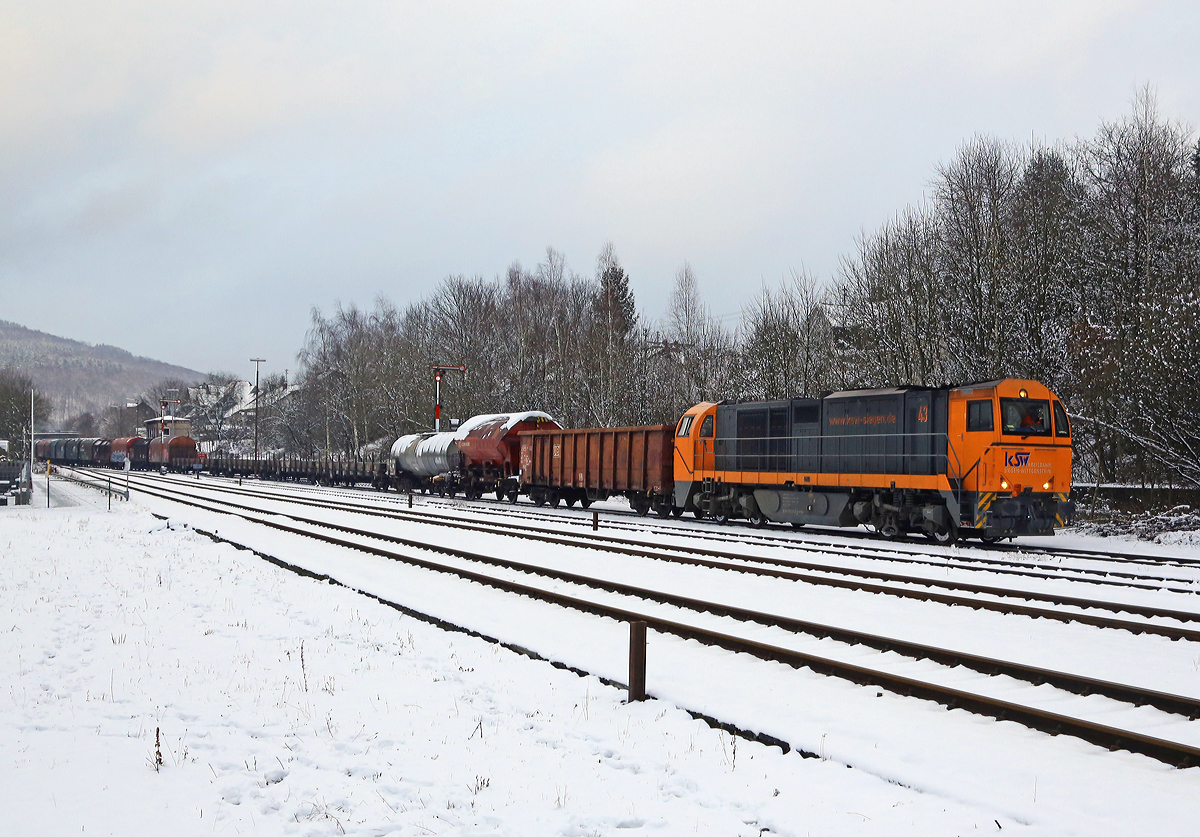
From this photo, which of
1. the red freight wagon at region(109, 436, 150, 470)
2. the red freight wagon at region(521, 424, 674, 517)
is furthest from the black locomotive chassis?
the red freight wagon at region(109, 436, 150, 470)

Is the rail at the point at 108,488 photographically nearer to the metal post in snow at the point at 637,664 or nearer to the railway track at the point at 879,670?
the railway track at the point at 879,670

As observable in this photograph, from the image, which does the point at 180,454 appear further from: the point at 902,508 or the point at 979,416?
the point at 979,416

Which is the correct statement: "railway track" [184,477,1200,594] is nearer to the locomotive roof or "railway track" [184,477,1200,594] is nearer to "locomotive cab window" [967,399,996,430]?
"locomotive cab window" [967,399,996,430]

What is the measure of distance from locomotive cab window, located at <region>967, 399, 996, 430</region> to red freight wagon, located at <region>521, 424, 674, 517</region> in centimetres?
1024

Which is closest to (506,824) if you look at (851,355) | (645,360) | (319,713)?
(319,713)

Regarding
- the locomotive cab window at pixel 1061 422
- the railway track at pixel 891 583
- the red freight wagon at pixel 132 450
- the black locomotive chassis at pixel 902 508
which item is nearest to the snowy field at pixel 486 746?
the railway track at pixel 891 583

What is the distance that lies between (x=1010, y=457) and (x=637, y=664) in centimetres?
1302

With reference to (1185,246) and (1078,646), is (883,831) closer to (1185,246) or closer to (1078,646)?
(1078,646)

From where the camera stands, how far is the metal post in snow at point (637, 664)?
7586mm

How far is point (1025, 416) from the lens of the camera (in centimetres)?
1834

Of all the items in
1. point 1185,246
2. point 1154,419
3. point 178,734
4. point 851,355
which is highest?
point 1185,246

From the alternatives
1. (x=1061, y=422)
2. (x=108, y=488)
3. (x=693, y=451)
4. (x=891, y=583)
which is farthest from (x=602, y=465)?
(x=108, y=488)

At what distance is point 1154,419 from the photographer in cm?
2025

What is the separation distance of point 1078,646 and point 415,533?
53.4 feet
